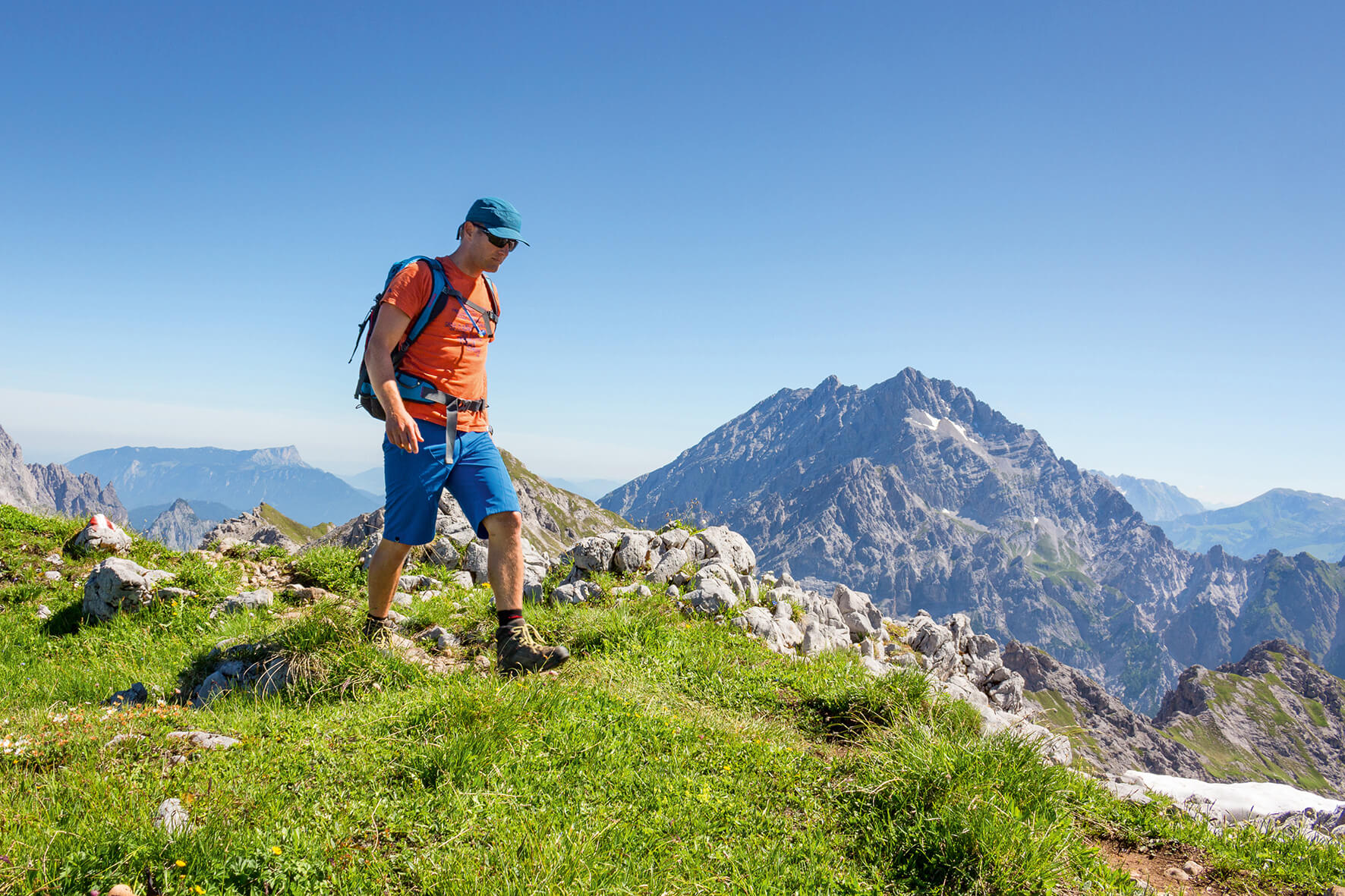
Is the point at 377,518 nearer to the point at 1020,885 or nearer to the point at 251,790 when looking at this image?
the point at 251,790

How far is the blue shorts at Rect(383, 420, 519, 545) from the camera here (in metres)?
6.65

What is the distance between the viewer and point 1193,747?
174 m

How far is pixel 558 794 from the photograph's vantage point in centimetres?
441

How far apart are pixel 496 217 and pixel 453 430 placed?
2269 millimetres

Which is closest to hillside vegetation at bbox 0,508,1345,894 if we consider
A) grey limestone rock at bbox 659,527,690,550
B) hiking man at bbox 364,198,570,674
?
hiking man at bbox 364,198,570,674

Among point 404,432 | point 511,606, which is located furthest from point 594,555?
point 404,432

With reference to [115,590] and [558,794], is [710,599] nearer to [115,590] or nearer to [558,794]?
[558,794]

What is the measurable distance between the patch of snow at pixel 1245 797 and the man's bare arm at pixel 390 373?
8082 millimetres

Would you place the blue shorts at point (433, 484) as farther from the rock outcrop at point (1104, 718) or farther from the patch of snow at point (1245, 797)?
the rock outcrop at point (1104, 718)

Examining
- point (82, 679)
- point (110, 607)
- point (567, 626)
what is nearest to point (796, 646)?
point (567, 626)

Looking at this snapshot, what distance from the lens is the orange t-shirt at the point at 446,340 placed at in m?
6.57

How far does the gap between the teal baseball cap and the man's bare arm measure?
1.25 meters

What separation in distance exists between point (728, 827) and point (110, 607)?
9554mm

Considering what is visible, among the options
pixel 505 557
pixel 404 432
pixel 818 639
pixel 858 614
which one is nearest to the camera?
pixel 404 432
